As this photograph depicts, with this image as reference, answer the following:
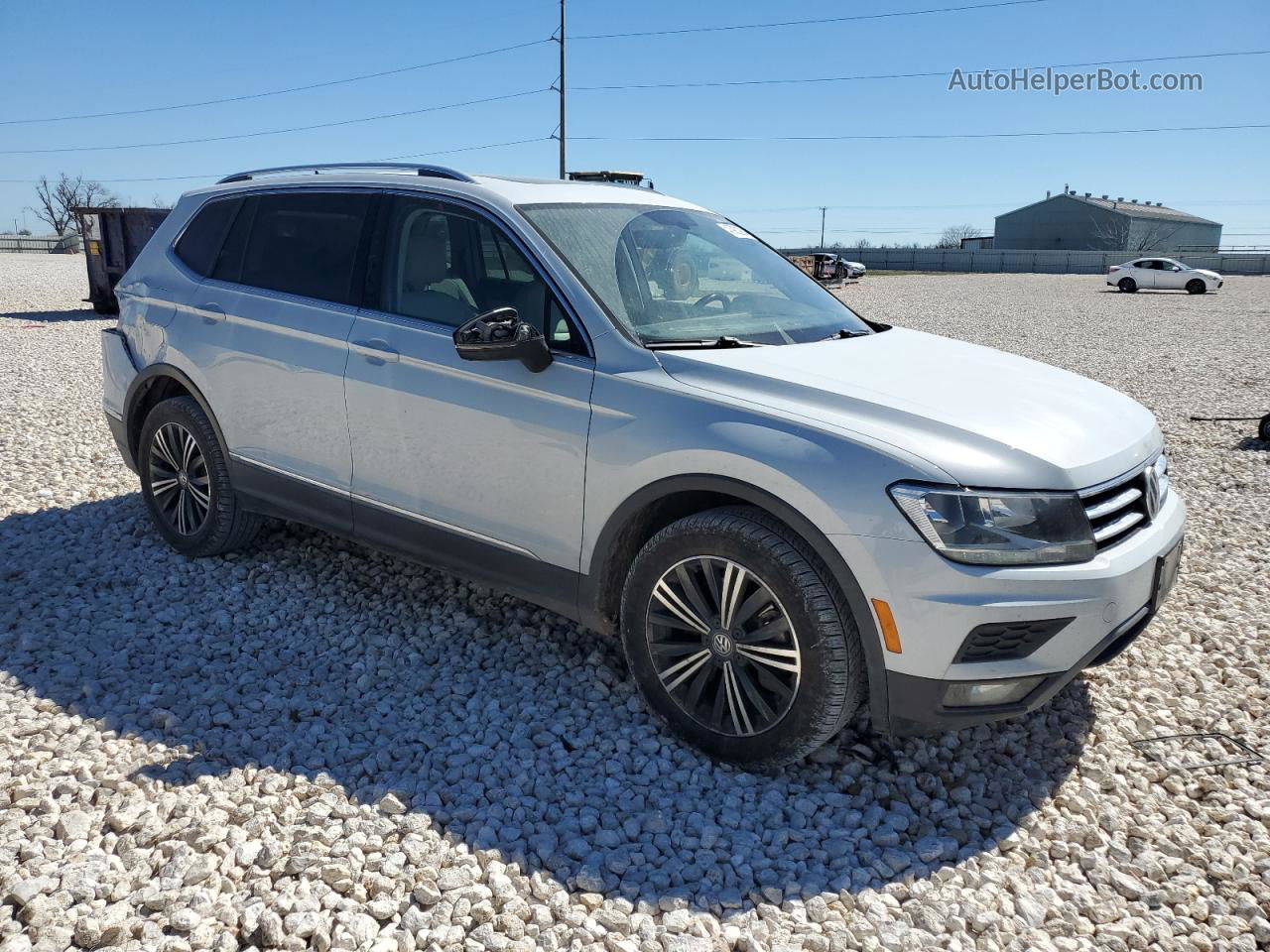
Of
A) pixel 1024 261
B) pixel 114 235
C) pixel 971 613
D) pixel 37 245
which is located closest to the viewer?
pixel 971 613

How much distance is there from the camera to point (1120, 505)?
3199 millimetres

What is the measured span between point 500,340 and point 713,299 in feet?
3.36

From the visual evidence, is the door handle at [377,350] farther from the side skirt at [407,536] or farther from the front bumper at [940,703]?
the front bumper at [940,703]

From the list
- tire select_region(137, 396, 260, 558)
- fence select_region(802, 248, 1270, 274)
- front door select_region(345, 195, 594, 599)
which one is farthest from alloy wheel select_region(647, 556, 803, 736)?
fence select_region(802, 248, 1270, 274)

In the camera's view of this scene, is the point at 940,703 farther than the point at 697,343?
No

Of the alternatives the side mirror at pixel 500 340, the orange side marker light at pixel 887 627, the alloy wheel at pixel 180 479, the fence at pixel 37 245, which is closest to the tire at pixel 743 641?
the orange side marker light at pixel 887 627

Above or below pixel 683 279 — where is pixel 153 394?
below

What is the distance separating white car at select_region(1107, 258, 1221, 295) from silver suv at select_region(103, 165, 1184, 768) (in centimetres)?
3640

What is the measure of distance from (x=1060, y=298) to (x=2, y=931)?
32.8 metres

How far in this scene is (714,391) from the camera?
10.8 feet

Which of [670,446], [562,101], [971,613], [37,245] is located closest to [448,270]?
[670,446]

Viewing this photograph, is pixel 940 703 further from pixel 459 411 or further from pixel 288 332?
pixel 288 332

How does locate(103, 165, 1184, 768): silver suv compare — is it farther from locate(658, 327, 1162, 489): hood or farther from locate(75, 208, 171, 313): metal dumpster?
locate(75, 208, 171, 313): metal dumpster

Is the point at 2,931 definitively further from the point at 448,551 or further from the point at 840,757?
the point at 840,757
